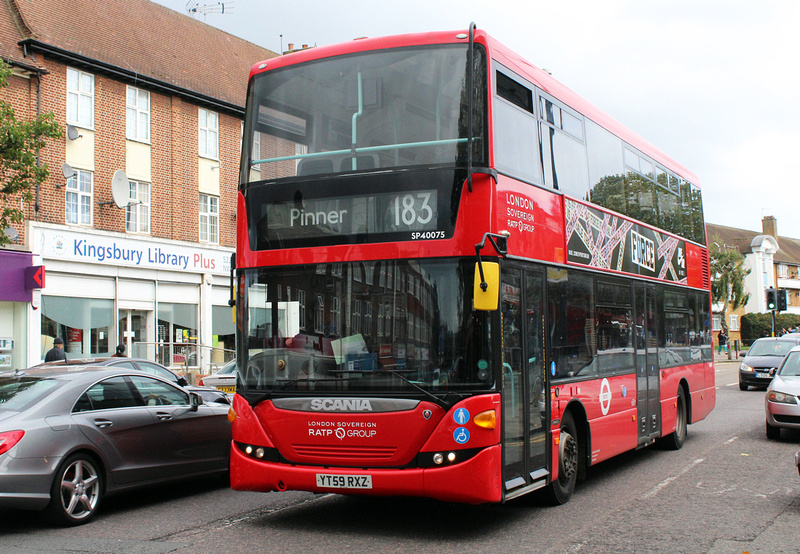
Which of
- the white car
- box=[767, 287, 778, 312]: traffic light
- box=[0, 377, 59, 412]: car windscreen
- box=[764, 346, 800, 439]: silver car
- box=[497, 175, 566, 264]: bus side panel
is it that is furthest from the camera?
box=[767, 287, 778, 312]: traffic light

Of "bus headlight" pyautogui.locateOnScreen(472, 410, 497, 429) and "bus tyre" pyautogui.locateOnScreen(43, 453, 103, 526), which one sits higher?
"bus headlight" pyautogui.locateOnScreen(472, 410, 497, 429)

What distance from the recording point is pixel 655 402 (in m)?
12.0

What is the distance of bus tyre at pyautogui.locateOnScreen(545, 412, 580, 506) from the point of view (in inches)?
335

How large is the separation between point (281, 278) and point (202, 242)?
21604 mm

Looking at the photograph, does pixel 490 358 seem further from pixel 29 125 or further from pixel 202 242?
pixel 202 242

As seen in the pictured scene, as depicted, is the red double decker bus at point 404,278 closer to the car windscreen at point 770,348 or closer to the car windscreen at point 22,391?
the car windscreen at point 22,391

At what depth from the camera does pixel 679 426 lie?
13.3m

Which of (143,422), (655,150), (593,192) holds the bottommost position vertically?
(143,422)

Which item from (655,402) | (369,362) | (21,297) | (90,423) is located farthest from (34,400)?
(21,297)

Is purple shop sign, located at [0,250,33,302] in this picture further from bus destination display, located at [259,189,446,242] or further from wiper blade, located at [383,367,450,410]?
wiper blade, located at [383,367,450,410]

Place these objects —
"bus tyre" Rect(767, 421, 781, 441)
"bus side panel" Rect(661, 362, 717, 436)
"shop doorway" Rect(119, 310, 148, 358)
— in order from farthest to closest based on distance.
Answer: "shop doorway" Rect(119, 310, 148, 358) → "bus tyre" Rect(767, 421, 781, 441) → "bus side panel" Rect(661, 362, 717, 436)

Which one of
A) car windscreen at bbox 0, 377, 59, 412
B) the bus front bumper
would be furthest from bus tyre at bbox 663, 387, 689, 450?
car windscreen at bbox 0, 377, 59, 412

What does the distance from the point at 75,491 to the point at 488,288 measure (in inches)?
170

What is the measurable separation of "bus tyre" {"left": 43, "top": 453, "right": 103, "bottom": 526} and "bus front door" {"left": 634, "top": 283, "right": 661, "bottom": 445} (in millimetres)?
6777
